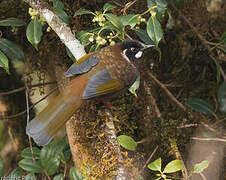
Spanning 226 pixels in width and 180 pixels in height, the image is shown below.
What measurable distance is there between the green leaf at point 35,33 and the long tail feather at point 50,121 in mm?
441

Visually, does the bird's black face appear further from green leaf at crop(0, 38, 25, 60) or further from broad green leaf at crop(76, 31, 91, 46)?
green leaf at crop(0, 38, 25, 60)

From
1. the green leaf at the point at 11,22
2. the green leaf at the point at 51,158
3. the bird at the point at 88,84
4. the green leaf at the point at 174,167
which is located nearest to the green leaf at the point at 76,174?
the green leaf at the point at 51,158

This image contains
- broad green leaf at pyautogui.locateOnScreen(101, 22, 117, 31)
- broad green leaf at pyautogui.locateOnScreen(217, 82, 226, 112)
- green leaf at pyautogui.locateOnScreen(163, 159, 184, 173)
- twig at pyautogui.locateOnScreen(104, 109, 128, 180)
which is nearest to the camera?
twig at pyautogui.locateOnScreen(104, 109, 128, 180)

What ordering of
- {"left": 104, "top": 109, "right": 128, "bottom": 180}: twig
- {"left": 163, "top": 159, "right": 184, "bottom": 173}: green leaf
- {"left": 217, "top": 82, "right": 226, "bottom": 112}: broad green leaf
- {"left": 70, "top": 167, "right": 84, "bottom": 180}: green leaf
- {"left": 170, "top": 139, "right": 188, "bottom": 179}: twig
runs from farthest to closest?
{"left": 217, "top": 82, "right": 226, "bottom": 112}: broad green leaf, {"left": 170, "top": 139, "right": 188, "bottom": 179}: twig, {"left": 163, "top": 159, "right": 184, "bottom": 173}: green leaf, {"left": 70, "top": 167, "right": 84, "bottom": 180}: green leaf, {"left": 104, "top": 109, "right": 128, "bottom": 180}: twig

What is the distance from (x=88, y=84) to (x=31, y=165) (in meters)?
0.83

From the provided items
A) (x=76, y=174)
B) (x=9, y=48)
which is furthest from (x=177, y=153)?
(x=9, y=48)

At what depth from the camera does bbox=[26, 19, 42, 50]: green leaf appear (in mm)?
2135

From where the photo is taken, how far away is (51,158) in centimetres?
241

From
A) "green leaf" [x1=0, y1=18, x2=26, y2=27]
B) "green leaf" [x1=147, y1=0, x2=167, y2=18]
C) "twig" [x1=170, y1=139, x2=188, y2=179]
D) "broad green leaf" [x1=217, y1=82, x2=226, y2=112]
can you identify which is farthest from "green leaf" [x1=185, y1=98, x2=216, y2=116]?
"green leaf" [x1=0, y1=18, x2=26, y2=27]

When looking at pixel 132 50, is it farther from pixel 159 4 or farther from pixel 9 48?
pixel 9 48

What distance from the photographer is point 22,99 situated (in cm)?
315

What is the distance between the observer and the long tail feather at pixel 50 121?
195 centimetres

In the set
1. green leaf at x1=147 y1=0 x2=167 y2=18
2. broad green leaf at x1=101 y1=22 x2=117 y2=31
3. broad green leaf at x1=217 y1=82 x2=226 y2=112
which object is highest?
broad green leaf at x1=101 y1=22 x2=117 y2=31

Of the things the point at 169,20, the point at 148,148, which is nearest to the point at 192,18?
the point at 169,20
